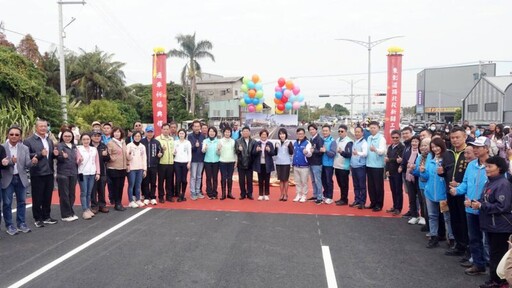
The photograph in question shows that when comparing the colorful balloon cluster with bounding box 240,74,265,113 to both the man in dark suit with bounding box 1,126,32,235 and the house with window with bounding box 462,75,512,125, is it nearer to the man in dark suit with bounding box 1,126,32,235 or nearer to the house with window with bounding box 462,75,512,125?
the man in dark suit with bounding box 1,126,32,235

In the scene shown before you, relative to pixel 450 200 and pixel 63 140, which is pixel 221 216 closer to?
pixel 63 140

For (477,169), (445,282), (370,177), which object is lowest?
(445,282)

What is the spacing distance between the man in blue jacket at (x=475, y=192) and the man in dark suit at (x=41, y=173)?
643 centimetres

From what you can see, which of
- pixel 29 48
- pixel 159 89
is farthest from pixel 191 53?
pixel 159 89

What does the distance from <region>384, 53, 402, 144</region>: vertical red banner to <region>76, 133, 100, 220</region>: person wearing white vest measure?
11.4 meters

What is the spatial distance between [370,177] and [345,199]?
93 cm

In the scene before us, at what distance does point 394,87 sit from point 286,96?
22.2ft

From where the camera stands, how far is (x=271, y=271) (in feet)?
16.1

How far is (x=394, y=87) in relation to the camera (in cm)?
1548

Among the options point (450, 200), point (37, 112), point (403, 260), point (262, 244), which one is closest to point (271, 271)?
point (262, 244)

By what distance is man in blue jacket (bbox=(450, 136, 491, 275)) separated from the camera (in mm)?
4664

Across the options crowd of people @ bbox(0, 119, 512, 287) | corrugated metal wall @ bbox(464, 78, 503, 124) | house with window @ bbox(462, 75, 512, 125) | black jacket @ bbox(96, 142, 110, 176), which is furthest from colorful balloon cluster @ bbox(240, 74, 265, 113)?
corrugated metal wall @ bbox(464, 78, 503, 124)

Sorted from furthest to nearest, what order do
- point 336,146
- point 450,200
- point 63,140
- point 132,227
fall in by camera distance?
1. point 336,146
2. point 63,140
3. point 132,227
4. point 450,200

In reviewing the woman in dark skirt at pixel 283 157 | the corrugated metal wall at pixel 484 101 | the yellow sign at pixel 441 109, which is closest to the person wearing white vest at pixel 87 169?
the woman in dark skirt at pixel 283 157
